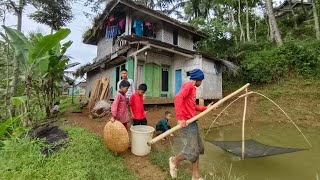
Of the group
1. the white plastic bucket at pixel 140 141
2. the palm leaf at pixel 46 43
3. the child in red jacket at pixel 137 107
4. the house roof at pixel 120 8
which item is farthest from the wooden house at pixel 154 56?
the white plastic bucket at pixel 140 141

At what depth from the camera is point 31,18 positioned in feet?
60.1

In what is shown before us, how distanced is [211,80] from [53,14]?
46.0 feet

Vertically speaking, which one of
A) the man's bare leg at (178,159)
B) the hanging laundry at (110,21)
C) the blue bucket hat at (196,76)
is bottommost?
the man's bare leg at (178,159)

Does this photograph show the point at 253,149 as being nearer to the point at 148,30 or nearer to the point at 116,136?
the point at 116,136

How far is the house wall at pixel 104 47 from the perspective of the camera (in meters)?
13.6

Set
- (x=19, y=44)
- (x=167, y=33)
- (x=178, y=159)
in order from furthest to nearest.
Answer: (x=167, y=33)
(x=19, y=44)
(x=178, y=159)

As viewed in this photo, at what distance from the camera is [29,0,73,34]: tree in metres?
17.3

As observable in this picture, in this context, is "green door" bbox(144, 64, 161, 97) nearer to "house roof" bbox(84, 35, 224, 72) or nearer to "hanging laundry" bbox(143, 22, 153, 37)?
"house roof" bbox(84, 35, 224, 72)

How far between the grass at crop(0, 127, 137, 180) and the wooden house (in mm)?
6401

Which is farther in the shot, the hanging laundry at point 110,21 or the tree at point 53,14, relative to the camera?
the tree at point 53,14

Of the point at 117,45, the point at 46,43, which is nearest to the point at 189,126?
the point at 46,43

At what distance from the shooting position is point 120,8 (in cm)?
1152

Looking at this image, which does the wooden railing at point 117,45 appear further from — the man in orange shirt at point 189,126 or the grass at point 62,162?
the man in orange shirt at point 189,126

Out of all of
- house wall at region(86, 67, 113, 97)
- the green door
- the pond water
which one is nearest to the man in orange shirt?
the pond water
